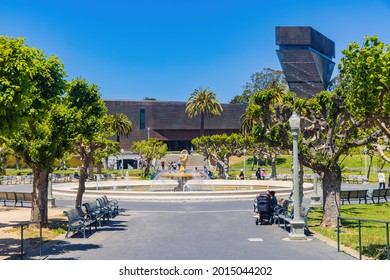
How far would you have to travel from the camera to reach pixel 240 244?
13.2m

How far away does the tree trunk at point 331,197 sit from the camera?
55.1 feet

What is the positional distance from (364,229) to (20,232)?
11.4 m

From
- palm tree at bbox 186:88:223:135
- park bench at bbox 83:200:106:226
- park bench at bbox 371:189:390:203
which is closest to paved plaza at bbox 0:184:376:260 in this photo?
park bench at bbox 83:200:106:226

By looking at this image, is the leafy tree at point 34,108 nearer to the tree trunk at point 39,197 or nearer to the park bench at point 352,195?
the tree trunk at point 39,197

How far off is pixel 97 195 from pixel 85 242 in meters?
16.4

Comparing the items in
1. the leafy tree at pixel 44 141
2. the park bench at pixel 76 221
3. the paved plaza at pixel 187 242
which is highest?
the leafy tree at pixel 44 141

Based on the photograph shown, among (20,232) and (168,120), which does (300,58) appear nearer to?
(168,120)

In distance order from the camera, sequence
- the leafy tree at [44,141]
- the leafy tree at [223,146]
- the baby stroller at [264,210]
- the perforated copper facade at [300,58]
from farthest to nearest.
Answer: the perforated copper facade at [300,58]
the leafy tree at [223,146]
the baby stroller at [264,210]
the leafy tree at [44,141]

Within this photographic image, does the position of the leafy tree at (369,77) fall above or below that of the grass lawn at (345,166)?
above

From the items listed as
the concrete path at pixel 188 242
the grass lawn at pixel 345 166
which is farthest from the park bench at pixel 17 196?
the grass lawn at pixel 345 166

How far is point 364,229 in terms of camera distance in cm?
1645

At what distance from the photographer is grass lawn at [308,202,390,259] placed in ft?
40.7

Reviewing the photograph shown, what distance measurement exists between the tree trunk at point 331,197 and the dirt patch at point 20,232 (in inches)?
357
